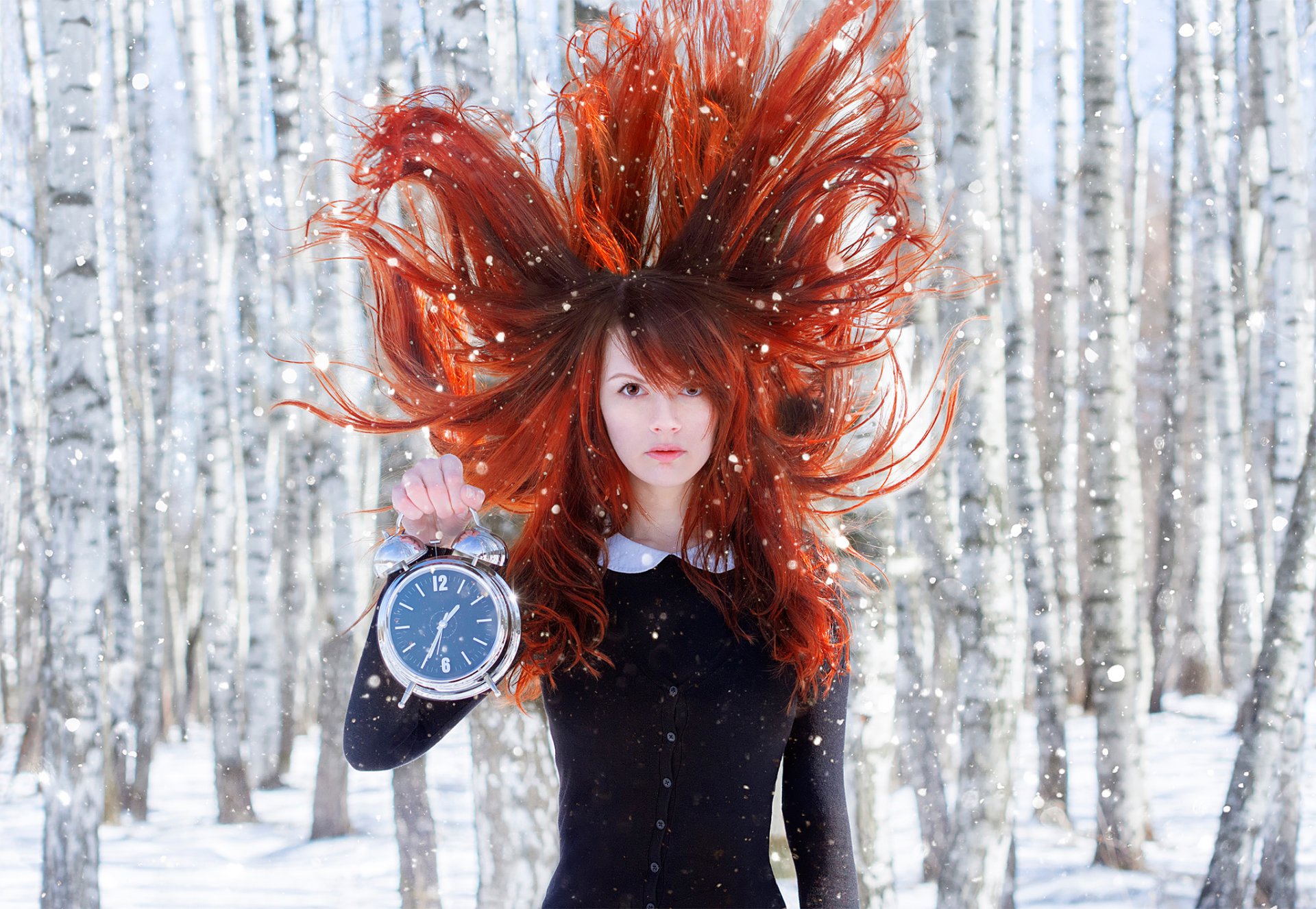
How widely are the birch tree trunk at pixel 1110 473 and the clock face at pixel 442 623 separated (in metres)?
4.67

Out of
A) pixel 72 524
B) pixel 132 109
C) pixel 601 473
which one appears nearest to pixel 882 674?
pixel 601 473

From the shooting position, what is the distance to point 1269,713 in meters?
4.15

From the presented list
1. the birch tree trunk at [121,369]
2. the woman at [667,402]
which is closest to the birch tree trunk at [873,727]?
the woman at [667,402]

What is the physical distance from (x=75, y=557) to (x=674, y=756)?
320 cm

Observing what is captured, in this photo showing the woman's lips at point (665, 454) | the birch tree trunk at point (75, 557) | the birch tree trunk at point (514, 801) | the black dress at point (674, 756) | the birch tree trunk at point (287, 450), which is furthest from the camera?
the birch tree trunk at point (287, 450)

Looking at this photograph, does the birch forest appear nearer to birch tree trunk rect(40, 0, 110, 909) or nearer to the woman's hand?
birch tree trunk rect(40, 0, 110, 909)

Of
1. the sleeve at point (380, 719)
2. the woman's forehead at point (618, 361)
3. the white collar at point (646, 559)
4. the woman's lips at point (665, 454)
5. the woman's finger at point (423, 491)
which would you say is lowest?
the sleeve at point (380, 719)

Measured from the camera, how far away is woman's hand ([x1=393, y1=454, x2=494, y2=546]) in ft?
6.10

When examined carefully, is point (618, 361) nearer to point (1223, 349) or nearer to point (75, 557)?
point (75, 557)

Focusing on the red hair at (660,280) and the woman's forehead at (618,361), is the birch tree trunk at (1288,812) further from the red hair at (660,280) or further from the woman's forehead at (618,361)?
the woman's forehead at (618,361)

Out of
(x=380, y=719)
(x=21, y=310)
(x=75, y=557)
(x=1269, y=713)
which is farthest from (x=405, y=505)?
(x=21, y=310)

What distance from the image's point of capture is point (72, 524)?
4.05m

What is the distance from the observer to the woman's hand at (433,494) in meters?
1.86

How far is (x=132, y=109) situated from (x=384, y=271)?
830 centimetres
